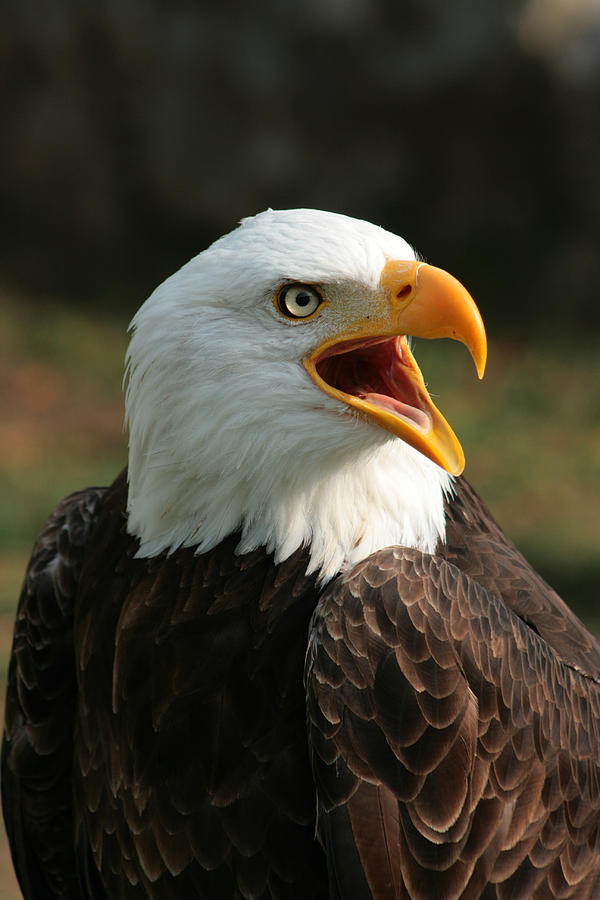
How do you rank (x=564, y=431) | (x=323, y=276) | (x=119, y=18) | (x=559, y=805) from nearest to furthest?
(x=323, y=276), (x=559, y=805), (x=564, y=431), (x=119, y=18)

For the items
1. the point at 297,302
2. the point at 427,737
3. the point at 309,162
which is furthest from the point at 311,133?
the point at 427,737

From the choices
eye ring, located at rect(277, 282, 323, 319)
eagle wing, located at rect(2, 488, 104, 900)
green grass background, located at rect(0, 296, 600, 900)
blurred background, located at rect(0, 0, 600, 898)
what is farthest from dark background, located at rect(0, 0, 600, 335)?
eye ring, located at rect(277, 282, 323, 319)

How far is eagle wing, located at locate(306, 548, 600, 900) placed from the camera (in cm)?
236

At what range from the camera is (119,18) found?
962cm

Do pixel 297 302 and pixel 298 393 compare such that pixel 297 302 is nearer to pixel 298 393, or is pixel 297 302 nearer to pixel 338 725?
pixel 298 393

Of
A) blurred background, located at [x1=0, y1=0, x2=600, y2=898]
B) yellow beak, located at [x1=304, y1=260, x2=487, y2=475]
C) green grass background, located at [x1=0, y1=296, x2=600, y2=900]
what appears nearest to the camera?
yellow beak, located at [x1=304, y1=260, x2=487, y2=475]

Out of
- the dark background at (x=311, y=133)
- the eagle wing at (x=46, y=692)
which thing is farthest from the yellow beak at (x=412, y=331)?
the dark background at (x=311, y=133)

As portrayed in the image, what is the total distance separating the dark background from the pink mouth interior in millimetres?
7102

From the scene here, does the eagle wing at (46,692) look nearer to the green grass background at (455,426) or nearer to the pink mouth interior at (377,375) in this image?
the pink mouth interior at (377,375)

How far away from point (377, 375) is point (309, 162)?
7385 millimetres

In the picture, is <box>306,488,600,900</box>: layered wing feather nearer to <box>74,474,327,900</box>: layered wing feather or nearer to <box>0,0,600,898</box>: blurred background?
<box>74,474,327,900</box>: layered wing feather

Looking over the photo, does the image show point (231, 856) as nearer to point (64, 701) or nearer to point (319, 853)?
point (319, 853)

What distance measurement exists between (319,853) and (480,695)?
0.49 metres

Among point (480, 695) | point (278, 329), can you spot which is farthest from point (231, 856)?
point (278, 329)
